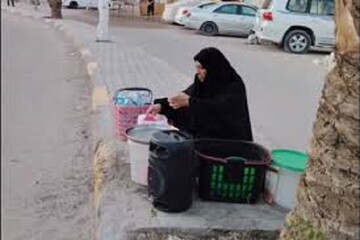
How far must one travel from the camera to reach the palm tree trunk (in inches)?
114

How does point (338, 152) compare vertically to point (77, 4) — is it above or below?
above

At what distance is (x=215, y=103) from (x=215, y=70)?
0.25 meters

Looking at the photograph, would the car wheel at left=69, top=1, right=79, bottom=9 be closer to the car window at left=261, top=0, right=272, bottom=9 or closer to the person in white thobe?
the car window at left=261, top=0, right=272, bottom=9

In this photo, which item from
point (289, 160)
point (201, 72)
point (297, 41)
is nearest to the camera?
point (289, 160)

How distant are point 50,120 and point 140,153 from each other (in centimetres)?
316

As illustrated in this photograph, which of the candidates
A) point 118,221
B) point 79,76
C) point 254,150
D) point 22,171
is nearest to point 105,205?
point 118,221

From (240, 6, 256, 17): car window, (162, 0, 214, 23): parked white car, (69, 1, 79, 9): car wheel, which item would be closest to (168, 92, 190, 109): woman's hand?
(240, 6, 256, 17): car window

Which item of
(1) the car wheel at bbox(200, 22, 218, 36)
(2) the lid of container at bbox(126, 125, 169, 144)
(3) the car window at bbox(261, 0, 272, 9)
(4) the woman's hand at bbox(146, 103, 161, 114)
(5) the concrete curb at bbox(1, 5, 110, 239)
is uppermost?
(3) the car window at bbox(261, 0, 272, 9)

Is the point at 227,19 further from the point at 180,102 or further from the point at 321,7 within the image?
the point at 180,102

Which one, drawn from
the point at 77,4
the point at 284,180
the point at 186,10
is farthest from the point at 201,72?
the point at 77,4

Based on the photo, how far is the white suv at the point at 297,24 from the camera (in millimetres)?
19094

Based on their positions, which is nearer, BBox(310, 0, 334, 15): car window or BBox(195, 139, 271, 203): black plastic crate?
BBox(195, 139, 271, 203): black plastic crate

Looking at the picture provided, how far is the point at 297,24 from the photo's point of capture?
19.1 metres

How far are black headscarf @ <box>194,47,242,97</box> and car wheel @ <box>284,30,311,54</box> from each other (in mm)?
14778
